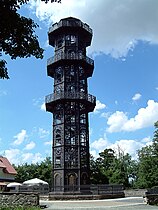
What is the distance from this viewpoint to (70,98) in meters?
32.7

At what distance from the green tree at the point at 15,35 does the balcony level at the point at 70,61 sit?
27.0 meters

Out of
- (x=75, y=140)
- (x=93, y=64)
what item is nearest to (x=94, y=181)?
(x=75, y=140)

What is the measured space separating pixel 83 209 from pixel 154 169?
85.0 ft

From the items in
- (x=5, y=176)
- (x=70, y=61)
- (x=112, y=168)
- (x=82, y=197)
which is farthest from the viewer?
(x=112, y=168)

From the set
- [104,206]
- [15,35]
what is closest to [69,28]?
[104,206]

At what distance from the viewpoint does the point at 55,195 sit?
1157 inches

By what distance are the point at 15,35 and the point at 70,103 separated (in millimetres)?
27169

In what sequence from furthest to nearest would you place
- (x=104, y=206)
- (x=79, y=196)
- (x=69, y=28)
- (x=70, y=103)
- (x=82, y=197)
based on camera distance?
(x=69, y=28) → (x=70, y=103) → (x=79, y=196) → (x=82, y=197) → (x=104, y=206)

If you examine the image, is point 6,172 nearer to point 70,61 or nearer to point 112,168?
point 112,168

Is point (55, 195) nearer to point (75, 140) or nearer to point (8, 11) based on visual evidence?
point (75, 140)

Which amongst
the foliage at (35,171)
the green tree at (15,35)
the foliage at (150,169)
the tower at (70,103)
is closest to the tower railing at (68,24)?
the tower at (70,103)

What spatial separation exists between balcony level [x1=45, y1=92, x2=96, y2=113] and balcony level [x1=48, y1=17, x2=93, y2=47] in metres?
7.36

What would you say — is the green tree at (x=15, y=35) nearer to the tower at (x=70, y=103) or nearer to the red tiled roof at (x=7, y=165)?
the tower at (x=70, y=103)

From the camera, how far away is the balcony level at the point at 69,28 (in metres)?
35.4
